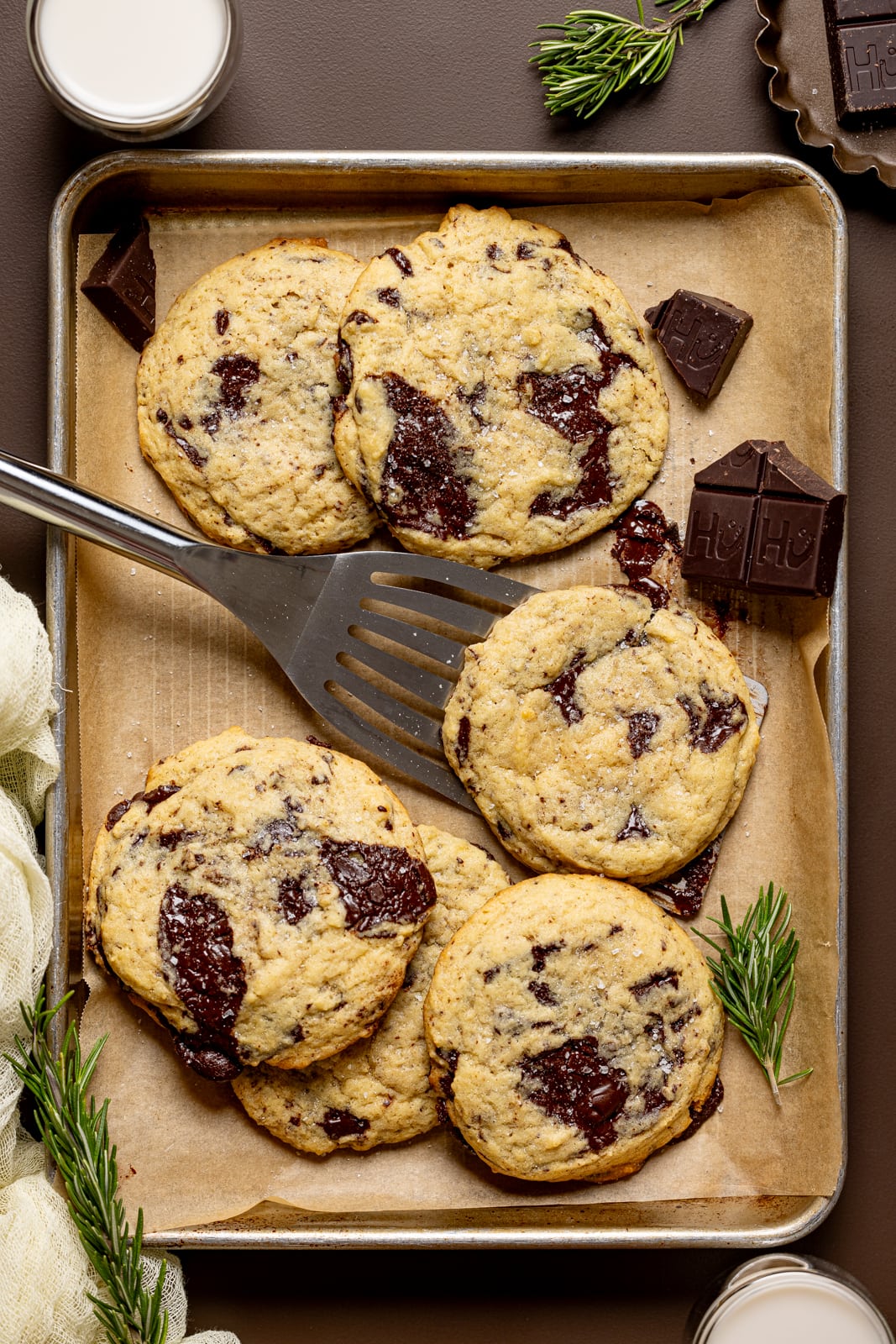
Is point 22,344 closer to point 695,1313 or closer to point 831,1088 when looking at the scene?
point 831,1088

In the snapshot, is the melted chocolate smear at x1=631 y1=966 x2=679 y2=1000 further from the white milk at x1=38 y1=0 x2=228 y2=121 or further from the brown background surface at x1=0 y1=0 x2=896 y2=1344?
the white milk at x1=38 y1=0 x2=228 y2=121

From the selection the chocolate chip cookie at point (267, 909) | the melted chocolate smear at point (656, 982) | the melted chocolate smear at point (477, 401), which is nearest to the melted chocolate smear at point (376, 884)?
the chocolate chip cookie at point (267, 909)

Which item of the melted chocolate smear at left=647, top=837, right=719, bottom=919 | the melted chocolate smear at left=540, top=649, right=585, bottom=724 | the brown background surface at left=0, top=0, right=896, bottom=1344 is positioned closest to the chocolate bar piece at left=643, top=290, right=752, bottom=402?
the brown background surface at left=0, top=0, right=896, bottom=1344

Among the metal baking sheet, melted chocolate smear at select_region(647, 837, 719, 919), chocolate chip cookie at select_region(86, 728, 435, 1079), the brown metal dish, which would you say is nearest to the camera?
chocolate chip cookie at select_region(86, 728, 435, 1079)

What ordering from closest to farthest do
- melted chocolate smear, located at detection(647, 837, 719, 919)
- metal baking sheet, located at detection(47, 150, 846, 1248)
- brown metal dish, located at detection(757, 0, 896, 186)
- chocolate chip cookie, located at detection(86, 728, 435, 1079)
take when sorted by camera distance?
chocolate chip cookie, located at detection(86, 728, 435, 1079), metal baking sheet, located at detection(47, 150, 846, 1248), melted chocolate smear, located at detection(647, 837, 719, 919), brown metal dish, located at detection(757, 0, 896, 186)

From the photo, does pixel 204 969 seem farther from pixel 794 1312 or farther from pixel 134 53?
pixel 134 53

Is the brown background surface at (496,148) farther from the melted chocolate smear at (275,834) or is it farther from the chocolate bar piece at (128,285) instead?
the melted chocolate smear at (275,834)
